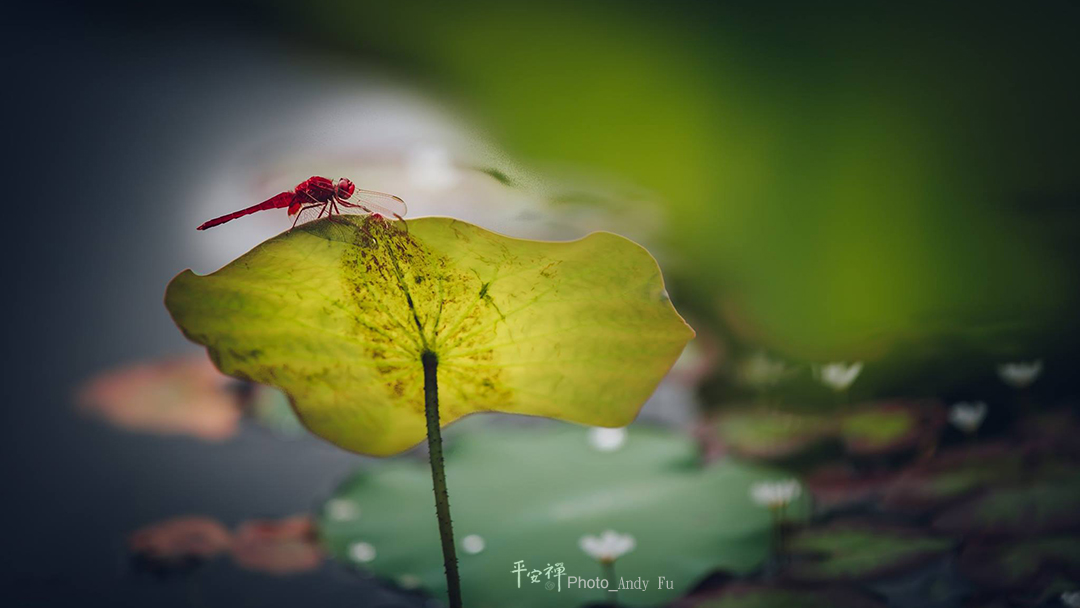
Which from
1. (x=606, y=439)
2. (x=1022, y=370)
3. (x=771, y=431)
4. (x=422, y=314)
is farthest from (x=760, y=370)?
(x=422, y=314)

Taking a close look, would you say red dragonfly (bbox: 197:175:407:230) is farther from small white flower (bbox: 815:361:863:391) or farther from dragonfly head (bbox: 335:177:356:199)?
small white flower (bbox: 815:361:863:391)

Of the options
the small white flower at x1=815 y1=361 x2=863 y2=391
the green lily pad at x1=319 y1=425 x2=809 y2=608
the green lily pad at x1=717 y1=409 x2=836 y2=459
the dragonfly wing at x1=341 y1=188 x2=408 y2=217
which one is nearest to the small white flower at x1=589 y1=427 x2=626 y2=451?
the green lily pad at x1=319 y1=425 x2=809 y2=608

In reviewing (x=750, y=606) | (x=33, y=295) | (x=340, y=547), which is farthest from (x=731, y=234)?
(x=33, y=295)

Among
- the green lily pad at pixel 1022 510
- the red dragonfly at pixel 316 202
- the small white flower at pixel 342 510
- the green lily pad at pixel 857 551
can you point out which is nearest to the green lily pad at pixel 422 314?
the red dragonfly at pixel 316 202

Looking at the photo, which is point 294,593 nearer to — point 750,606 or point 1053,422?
point 750,606

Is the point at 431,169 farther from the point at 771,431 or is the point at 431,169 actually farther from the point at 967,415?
the point at 967,415

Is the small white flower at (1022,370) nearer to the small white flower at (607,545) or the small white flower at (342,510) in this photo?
the small white flower at (607,545)
